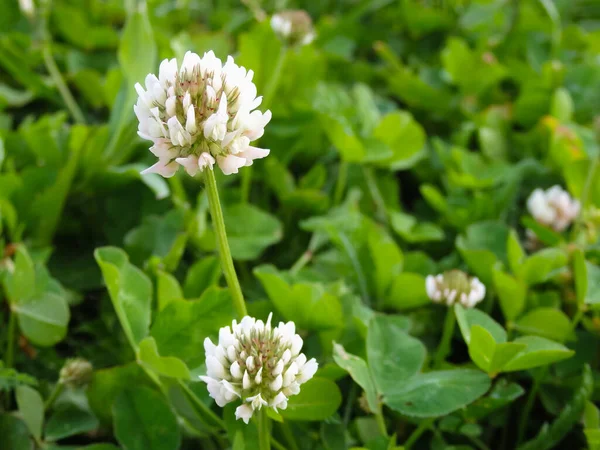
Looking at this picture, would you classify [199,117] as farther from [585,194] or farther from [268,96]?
[585,194]

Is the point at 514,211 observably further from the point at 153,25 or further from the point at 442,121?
the point at 153,25

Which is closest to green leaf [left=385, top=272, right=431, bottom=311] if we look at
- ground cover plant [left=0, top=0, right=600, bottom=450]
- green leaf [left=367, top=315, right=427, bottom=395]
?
ground cover plant [left=0, top=0, right=600, bottom=450]

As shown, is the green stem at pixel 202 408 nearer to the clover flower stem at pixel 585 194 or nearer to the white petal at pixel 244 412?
the white petal at pixel 244 412

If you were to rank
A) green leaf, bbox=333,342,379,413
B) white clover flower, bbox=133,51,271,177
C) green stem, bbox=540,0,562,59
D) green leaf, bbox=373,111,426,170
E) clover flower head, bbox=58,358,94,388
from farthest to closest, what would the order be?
green stem, bbox=540,0,562,59
green leaf, bbox=373,111,426,170
clover flower head, bbox=58,358,94,388
green leaf, bbox=333,342,379,413
white clover flower, bbox=133,51,271,177

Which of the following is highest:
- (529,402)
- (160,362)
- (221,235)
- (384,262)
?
(221,235)

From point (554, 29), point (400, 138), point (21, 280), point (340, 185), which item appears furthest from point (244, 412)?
point (554, 29)

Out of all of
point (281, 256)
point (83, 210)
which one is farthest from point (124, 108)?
point (281, 256)

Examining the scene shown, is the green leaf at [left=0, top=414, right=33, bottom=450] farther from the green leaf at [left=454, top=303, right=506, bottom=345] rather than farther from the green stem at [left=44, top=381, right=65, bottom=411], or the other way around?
the green leaf at [left=454, top=303, right=506, bottom=345]
